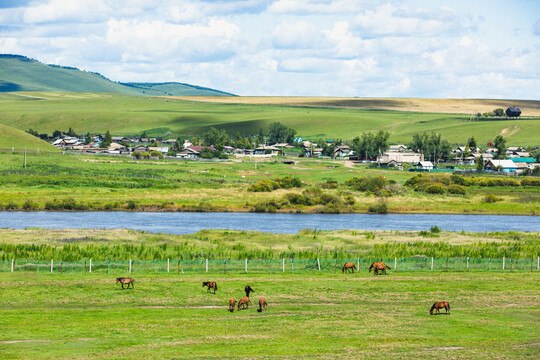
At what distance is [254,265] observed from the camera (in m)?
49.9

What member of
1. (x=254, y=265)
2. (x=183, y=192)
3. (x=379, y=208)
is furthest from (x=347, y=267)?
(x=183, y=192)

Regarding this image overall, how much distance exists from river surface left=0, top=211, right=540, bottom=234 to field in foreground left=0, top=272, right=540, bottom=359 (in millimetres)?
36587

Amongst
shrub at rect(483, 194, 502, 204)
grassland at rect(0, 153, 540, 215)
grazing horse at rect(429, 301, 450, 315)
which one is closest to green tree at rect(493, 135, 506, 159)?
grassland at rect(0, 153, 540, 215)

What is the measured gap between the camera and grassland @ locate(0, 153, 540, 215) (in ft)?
341

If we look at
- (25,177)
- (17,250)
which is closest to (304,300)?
(17,250)

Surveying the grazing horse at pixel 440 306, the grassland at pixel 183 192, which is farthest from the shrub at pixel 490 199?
the grazing horse at pixel 440 306

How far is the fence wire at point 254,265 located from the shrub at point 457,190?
75458 mm

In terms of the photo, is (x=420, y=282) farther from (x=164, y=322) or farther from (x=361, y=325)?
(x=164, y=322)

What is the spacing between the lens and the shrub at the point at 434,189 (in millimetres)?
127875

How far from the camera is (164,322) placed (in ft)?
108

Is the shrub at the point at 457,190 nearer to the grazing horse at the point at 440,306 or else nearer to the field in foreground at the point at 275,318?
the field in foreground at the point at 275,318

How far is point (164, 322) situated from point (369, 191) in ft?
303

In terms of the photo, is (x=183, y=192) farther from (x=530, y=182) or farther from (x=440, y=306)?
(x=440, y=306)

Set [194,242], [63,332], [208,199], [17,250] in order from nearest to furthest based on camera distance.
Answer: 1. [63,332]
2. [17,250]
3. [194,242]
4. [208,199]
